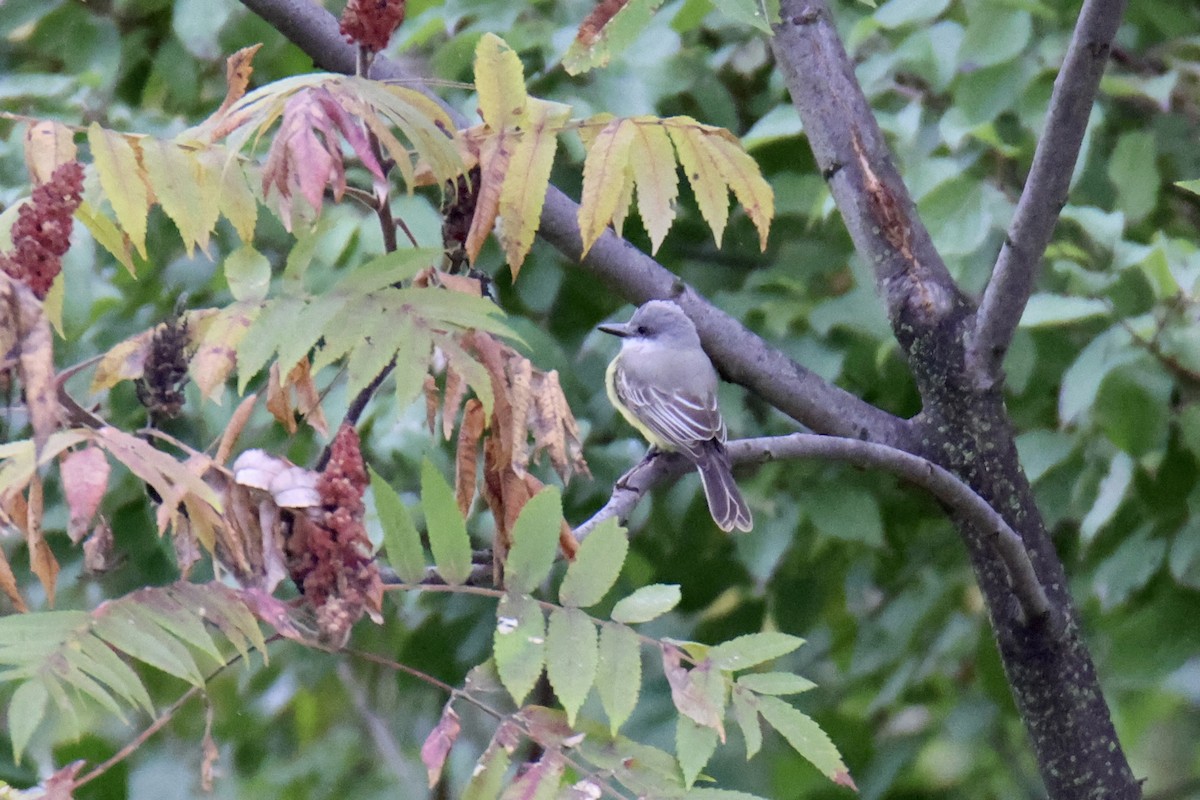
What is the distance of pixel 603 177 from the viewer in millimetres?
2186

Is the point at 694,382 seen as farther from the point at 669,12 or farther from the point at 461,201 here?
the point at 461,201

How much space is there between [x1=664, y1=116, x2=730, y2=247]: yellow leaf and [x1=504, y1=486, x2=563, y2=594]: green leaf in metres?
0.66

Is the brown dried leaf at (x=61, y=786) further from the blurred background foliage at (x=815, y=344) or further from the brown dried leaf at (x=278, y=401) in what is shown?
the blurred background foliage at (x=815, y=344)

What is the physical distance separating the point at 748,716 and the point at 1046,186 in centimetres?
112

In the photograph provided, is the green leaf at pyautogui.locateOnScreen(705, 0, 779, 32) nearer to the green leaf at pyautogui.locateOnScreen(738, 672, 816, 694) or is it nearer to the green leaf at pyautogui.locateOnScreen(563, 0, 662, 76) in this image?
the green leaf at pyautogui.locateOnScreen(563, 0, 662, 76)

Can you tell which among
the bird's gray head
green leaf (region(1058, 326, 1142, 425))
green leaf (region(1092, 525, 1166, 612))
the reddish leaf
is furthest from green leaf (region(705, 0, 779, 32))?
green leaf (region(1092, 525, 1166, 612))

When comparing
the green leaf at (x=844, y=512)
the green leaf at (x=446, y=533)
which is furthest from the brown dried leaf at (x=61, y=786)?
the green leaf at (x=844, y=512)

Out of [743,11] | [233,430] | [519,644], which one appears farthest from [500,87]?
[519,644]

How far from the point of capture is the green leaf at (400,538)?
189 centimetres

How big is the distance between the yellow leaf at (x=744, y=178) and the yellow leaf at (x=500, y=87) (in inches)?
13.8

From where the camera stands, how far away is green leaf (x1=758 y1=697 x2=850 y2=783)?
191cm

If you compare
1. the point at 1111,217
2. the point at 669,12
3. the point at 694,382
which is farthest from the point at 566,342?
the point at 1111,217

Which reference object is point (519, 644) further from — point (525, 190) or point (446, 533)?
point (525, 190)

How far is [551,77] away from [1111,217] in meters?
1.47
